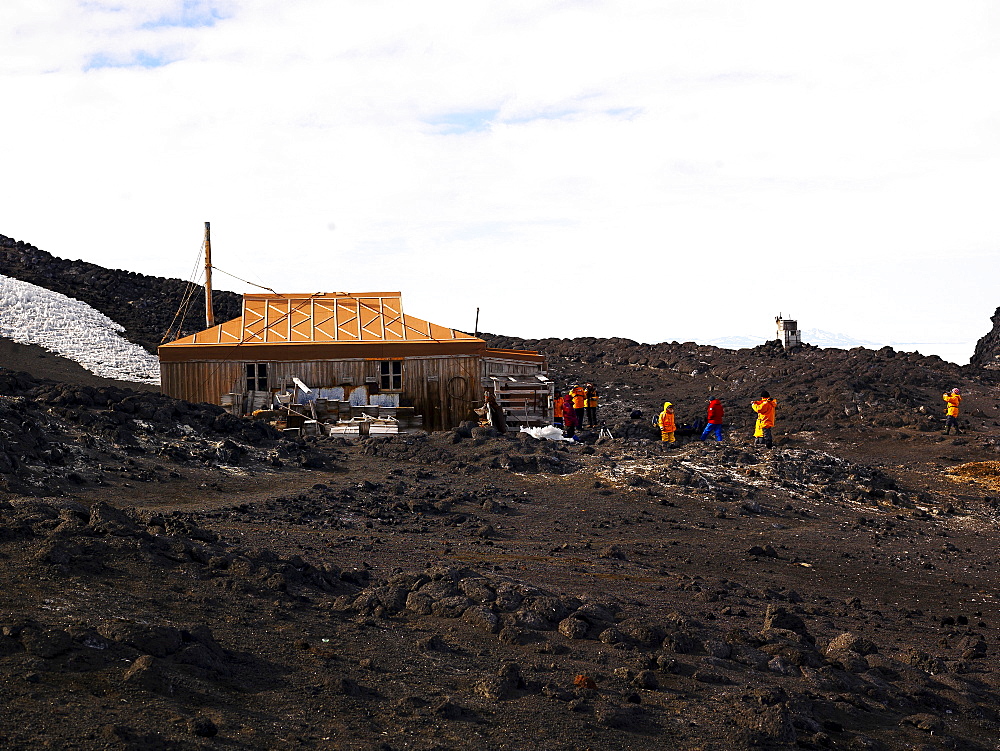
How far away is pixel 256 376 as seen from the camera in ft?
93.5

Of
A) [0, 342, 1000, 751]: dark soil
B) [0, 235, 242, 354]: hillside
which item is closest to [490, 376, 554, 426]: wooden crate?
[0, 342, 1000, 751]: dark soil

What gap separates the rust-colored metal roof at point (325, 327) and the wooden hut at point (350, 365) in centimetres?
3

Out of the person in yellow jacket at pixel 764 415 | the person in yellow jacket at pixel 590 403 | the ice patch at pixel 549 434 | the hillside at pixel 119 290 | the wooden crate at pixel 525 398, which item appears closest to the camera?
the person in yellow jacket at pixel 764 415

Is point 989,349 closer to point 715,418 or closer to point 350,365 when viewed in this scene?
point 715,418

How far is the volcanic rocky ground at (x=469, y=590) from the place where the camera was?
21.8ft

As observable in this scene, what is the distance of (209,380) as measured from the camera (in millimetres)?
28359

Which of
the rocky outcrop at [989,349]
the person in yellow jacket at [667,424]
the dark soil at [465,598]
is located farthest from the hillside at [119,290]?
the rocky outcrop at [989,349]

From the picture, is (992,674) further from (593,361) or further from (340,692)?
(593,361)

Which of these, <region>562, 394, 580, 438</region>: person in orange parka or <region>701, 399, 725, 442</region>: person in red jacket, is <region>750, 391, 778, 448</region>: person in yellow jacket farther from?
<region>562, 394, 580, 438</region>: person in orange parka

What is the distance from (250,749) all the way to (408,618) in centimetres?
304

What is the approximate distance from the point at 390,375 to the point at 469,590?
20063 millimetres

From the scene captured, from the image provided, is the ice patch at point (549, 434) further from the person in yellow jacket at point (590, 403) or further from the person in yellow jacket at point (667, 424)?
the person in yellow jacket at point (590, 403)

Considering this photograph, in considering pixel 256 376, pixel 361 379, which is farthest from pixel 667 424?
pixel 256 376

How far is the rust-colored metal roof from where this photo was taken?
2877 centimetres
